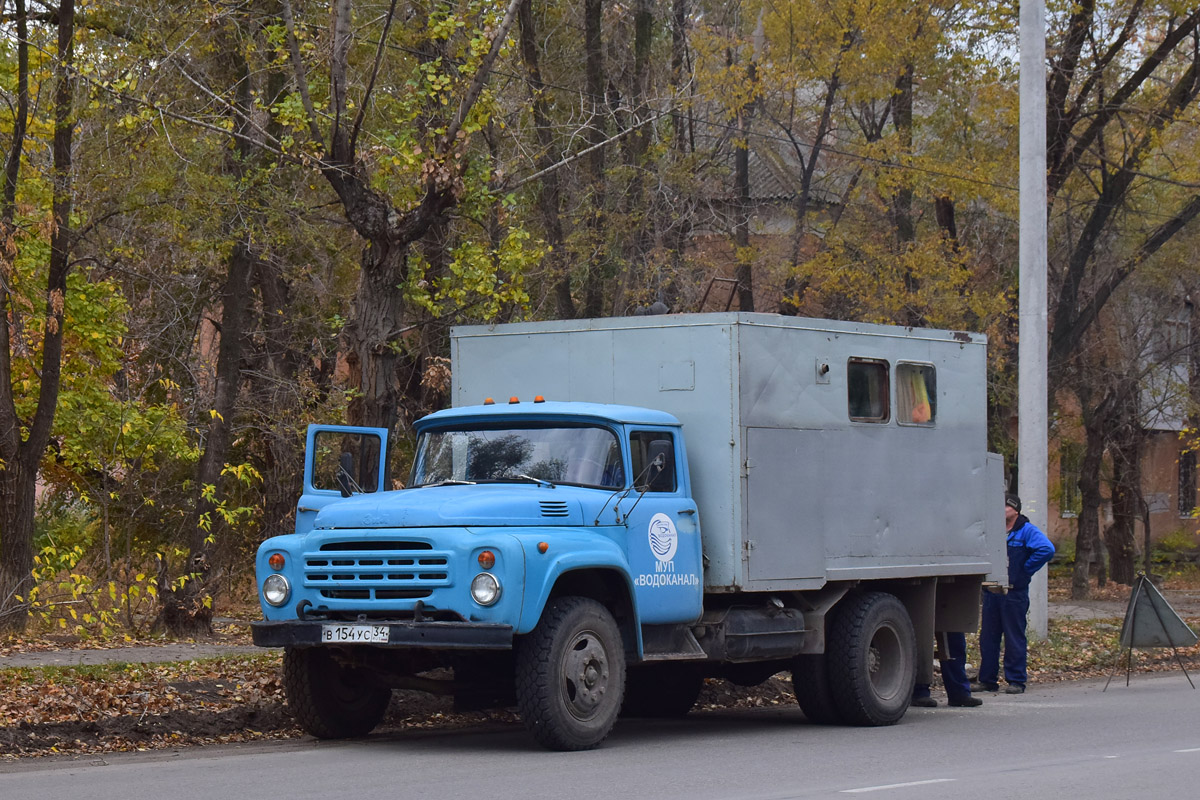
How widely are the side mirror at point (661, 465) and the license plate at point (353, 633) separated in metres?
2.27

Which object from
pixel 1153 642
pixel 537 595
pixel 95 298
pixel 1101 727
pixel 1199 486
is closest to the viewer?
pixel 537 595

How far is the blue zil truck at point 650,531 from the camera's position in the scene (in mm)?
10258

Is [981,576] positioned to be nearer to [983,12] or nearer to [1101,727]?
[1101,727]

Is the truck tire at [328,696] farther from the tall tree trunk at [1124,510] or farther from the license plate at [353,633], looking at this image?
the tall tree trunk at [1124,510]

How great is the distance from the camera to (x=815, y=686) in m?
12.7

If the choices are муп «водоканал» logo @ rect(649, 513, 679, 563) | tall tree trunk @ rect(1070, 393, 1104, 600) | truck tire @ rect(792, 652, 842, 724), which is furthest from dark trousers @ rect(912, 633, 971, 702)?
tall tree trunk @ rect(1070, 393, 1104, 600)

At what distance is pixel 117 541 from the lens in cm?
2480

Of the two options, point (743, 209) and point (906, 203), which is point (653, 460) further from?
point (906, 203)

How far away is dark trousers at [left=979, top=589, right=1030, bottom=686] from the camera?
15289 millimetres

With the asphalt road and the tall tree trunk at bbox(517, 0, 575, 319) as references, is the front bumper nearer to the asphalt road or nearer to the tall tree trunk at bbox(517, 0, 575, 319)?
the asphalt road

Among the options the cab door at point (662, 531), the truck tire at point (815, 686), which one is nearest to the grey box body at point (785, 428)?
the cab door at point (662, 531)

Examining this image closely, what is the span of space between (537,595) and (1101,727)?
496 centimetres

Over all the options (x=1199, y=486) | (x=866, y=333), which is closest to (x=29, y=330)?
(x=866, y=333)

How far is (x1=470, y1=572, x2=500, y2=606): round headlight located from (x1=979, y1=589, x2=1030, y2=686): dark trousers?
7.02 meters
